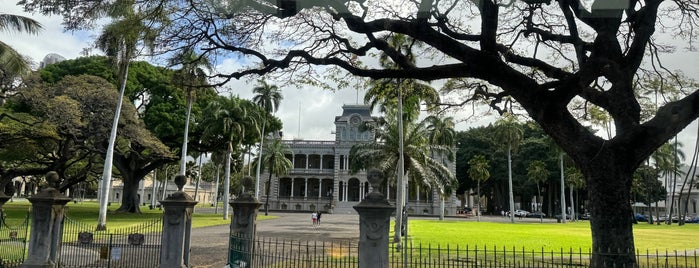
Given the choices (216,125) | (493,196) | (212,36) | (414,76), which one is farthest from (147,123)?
(493,196)

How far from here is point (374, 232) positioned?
8.70m

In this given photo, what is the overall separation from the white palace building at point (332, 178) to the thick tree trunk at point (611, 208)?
6288cm

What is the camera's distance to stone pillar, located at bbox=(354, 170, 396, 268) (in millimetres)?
8672

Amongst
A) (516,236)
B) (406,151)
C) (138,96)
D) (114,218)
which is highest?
(138,96)

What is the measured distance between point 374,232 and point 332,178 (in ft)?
223

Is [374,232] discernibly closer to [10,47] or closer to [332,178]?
[10,47]

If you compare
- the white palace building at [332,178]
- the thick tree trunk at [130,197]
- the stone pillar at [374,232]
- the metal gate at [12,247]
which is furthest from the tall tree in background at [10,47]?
the white palace building at [332,178]

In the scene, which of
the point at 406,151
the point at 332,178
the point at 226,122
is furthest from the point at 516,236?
the point at 332,178

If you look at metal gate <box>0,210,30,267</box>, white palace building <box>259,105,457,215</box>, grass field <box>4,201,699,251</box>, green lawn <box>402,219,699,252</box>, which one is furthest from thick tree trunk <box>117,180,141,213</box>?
metal gate <box>0,210,30,267</box>

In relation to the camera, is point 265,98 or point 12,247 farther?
point 265,98

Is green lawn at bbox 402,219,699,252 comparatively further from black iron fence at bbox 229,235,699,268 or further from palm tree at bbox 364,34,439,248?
palm tree at bbox 364,34,439,248

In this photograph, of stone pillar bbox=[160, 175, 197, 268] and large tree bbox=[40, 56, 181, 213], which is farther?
large tree bbox=[40, 56, 181, 213]

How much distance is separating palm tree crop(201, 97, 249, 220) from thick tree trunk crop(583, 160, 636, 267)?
3375 centimetres

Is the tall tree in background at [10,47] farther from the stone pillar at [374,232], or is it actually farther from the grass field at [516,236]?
the stone pillar at [374,232]
